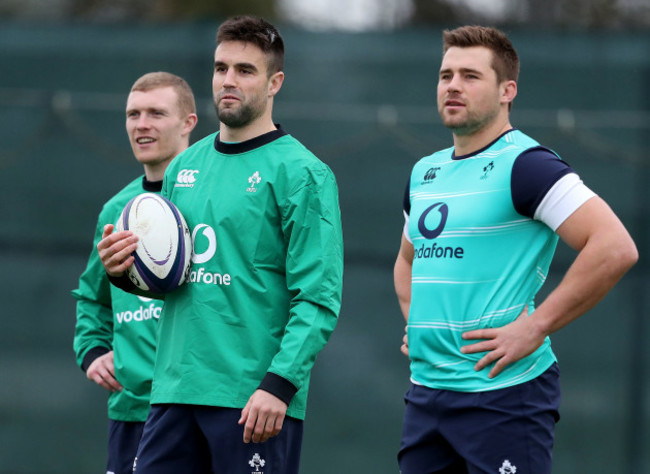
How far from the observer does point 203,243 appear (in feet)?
10.8

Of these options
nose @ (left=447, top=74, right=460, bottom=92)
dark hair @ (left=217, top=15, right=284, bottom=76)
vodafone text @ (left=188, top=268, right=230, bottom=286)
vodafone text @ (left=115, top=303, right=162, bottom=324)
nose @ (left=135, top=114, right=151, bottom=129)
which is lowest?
vodafone text @ (left=115, top=303, right=162, bottom=324)

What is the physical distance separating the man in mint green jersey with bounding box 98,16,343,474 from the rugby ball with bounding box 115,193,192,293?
36 mm

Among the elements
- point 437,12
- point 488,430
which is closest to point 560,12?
point 437,12

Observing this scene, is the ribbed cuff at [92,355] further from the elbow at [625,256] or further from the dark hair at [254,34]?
the elbow at [625,256]

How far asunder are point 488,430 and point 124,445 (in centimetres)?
178

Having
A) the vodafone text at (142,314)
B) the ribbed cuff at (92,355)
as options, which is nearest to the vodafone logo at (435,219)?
the vodafone text at (142,314)

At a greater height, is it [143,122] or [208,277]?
[143,122]

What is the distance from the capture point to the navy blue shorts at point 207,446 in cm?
308

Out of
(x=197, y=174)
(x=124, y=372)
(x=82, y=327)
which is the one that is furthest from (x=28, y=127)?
(x=197, y=174)

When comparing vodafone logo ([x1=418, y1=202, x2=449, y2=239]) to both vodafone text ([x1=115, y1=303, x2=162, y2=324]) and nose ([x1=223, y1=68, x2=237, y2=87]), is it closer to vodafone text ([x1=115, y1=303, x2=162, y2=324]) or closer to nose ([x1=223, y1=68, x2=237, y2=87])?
nose ([x1=223, y1=68, x2=237, y2=87])

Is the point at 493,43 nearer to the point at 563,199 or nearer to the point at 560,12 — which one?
the point at 563,199

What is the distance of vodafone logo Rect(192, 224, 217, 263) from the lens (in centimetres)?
326

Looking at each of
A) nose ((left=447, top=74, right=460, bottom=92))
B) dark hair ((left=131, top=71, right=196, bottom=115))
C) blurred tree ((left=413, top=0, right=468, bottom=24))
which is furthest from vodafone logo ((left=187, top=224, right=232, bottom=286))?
blurred tree ((left=413, top=0, right=468, bottom=24))

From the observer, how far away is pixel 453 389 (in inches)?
123
